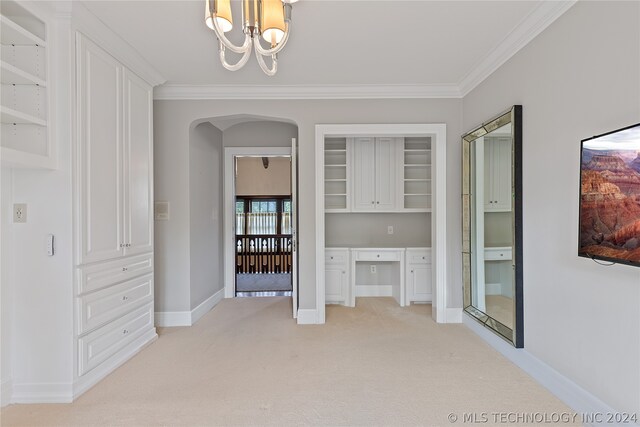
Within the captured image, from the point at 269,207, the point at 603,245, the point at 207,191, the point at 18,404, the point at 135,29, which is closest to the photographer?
the point at 603,245

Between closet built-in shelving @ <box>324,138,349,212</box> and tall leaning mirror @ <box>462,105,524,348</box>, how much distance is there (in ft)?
5.32

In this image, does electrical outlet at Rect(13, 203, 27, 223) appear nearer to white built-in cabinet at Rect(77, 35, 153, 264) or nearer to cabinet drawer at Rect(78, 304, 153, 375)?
white built-in cabinet at Rect(77, 35, 153, 264)

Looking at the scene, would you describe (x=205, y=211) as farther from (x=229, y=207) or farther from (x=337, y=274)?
(x=337, y=274)

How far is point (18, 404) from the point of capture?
2.13 m

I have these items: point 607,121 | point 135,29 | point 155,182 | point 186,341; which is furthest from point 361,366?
point 135,29

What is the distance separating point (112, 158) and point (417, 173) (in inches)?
143

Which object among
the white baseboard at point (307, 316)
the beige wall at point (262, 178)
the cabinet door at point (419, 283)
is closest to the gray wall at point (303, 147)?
the white baseboard at point (307, 316)

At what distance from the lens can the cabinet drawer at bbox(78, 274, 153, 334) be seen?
2283 millimetres

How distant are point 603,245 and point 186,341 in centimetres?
331

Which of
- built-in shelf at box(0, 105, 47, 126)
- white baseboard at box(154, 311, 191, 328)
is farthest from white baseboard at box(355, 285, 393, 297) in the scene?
built-in shelf at box(0, 105, 47, 126)

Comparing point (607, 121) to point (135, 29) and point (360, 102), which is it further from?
point (135, 29)

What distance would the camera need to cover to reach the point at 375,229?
4.72 m

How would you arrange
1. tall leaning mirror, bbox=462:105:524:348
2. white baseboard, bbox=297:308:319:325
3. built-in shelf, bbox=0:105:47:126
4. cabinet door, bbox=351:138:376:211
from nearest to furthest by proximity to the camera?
built-in shelf, bbox=0:105:47:126
tall leaning mirror, bbox=462:105:524:348
white baseboard, bbox=297:308:319:325
cabinet door, bbox=351:138:376:211

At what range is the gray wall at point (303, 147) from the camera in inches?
141
